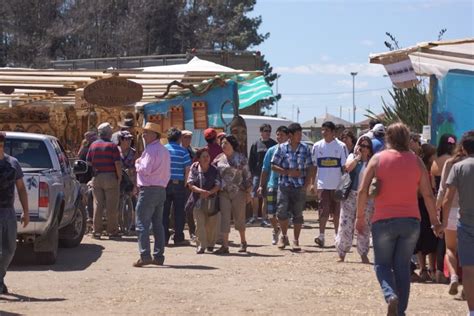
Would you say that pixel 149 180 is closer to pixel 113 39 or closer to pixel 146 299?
pixel 146 299

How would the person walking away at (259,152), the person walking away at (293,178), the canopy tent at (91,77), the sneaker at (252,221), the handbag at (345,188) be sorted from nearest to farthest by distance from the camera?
the handbag at (345,188) → the person walking away at (293,178) → the canopy tent at (91,77) → the person walking away at (259,152) → the sneaker at (252,221)

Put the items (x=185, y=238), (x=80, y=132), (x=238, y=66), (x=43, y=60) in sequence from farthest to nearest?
(x=43, y=60), (x=238, y=66), (x=80, y=132), (x=185, y=238)

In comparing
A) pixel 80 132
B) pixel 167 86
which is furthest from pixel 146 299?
pixel 80 132

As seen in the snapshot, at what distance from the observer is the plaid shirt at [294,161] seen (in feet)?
53.5

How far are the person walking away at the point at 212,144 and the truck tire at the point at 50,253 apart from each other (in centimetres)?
358

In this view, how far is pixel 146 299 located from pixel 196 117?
10.8 m

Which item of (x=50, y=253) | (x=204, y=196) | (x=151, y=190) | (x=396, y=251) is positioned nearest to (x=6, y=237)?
(x=50, y=253)

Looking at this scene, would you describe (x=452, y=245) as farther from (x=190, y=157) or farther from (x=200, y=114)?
(x=200, y=114)

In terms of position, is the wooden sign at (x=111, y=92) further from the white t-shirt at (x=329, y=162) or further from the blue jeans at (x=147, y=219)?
the blue jeans at (x=147, y=219)

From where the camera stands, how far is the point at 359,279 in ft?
43.0

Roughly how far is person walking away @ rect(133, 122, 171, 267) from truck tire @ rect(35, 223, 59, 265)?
1059mm

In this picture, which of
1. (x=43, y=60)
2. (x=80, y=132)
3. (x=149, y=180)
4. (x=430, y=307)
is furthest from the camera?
(x=43, y=60)

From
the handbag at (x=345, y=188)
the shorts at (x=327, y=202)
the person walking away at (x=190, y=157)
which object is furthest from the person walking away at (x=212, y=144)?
the handbag at (x=345, y=188)

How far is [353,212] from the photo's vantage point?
14945 mm
